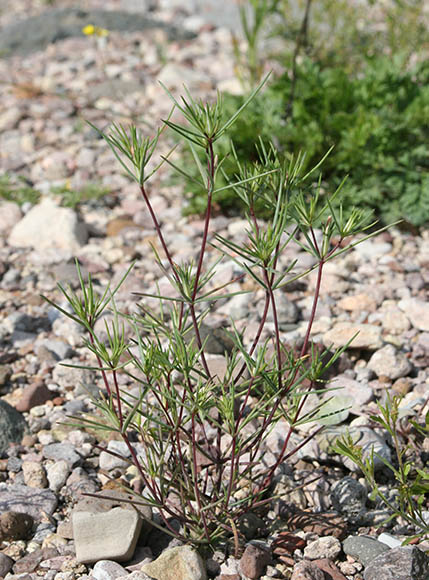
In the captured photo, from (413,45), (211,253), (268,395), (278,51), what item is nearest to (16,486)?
(268,395)

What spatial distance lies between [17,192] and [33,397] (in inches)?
83.1

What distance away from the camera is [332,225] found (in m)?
2.01

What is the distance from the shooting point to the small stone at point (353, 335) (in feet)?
10.4

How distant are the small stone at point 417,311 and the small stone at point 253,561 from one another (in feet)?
5.01

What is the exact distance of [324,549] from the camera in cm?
225


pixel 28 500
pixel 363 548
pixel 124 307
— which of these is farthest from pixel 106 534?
pixel 124 307

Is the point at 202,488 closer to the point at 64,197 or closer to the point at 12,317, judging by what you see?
the point at 12,317

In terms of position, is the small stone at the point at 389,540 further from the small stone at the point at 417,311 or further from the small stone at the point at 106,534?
the small stone at the point at 417,311

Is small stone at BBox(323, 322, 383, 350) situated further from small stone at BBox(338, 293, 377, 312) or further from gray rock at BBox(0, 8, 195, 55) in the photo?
gray rock at BBox(0, 8, 195, 55)

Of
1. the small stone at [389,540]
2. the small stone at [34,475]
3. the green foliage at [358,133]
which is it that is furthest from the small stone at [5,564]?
the green foliage at [358,133]

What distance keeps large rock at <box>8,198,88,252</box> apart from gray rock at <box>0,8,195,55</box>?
342 cm

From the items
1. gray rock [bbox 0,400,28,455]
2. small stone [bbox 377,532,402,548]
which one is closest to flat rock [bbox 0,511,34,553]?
gray rock [bbox 0,400,28,455]

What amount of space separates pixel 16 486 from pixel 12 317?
118 centimetres

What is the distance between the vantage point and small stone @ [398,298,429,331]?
3335 millimetres
